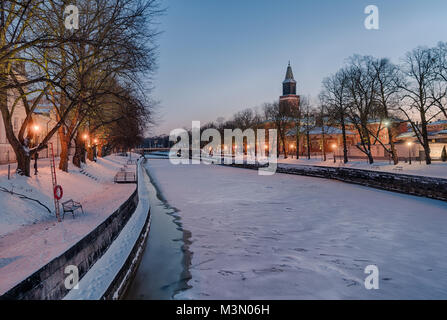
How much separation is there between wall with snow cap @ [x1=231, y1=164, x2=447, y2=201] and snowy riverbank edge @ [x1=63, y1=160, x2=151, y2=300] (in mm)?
→ 18585

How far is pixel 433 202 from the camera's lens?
1886 centimetres

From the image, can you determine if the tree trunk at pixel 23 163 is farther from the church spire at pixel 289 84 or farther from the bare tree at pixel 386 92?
the church spire at pixel 289 84

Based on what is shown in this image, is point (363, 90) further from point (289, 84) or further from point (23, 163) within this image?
point (289, 84)

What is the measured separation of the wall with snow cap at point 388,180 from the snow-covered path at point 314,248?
4.11 feet

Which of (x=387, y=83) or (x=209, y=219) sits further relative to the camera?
(x=387, y=83)

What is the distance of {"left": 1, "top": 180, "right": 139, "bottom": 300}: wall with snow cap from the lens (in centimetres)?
484

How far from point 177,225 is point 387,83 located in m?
28.1

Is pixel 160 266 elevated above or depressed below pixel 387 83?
below

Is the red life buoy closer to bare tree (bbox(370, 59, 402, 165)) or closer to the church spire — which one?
bare tree (bbox(370, 59, 402, 165))

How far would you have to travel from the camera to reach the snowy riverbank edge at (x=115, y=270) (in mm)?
6234

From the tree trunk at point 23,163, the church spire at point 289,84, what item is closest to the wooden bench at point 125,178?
the tree trunk at point 23,163

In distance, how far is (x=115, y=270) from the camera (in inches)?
288
